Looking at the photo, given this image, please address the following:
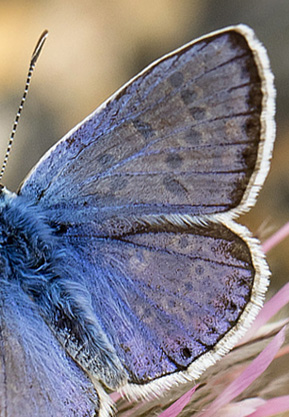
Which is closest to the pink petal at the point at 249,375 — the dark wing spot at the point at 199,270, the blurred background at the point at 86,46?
the dark wing spot at the point at 199,270

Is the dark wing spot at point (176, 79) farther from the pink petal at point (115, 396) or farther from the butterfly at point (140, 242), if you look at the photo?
the pink petal at point (115, 396)

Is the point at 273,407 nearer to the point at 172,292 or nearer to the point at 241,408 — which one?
the point at 241,408

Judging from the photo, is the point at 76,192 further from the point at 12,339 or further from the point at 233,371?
the point at 233,371

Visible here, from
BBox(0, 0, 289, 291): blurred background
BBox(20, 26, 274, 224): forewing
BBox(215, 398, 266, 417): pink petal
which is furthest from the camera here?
BBox(0, 0, 289, 291): blurred background

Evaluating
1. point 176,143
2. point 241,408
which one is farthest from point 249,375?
point 176,143

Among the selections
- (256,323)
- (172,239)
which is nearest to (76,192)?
(172,239)

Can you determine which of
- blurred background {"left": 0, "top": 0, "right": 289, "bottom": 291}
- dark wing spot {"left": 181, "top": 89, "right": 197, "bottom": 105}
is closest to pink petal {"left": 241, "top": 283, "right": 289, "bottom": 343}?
dark wing spot {"left": 181, "top": 89, "right": 197, "bottom": 105}

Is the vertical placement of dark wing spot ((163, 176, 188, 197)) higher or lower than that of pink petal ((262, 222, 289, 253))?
higher

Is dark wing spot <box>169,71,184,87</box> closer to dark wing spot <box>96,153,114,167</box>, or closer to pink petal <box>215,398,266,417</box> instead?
dark wing spot <box>96,153,114,167</box>
